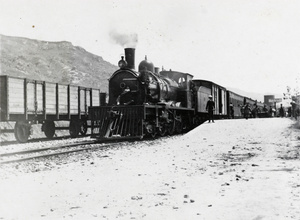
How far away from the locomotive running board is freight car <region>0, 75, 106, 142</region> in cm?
280

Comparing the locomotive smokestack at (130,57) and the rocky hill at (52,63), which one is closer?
the locomotive smokestack at (130,57)

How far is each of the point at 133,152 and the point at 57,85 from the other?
8.00 metres

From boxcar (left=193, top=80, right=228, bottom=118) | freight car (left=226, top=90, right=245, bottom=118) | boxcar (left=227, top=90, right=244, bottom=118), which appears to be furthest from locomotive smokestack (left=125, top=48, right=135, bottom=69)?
boxcar (left=227, top=90, right=244, bottom=118)

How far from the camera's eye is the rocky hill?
5300cm

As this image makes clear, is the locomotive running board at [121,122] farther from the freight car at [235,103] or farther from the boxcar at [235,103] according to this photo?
the boxcar at [235,103]

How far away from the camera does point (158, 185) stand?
5855 millimetres

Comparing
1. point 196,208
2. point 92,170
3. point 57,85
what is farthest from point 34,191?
point 57,85

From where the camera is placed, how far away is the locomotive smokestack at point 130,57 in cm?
1546

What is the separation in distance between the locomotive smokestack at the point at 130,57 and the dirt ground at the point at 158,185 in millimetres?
6401

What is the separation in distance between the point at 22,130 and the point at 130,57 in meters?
5.59

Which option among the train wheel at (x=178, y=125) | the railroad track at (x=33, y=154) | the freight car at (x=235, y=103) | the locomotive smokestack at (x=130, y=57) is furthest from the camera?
the freight car at (x=235, y=103)

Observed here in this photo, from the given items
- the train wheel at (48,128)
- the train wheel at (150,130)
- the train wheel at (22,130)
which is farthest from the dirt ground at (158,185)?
the train wheel at (48,128)

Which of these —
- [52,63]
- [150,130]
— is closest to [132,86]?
[150,130]

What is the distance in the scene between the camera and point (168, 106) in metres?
16.2
